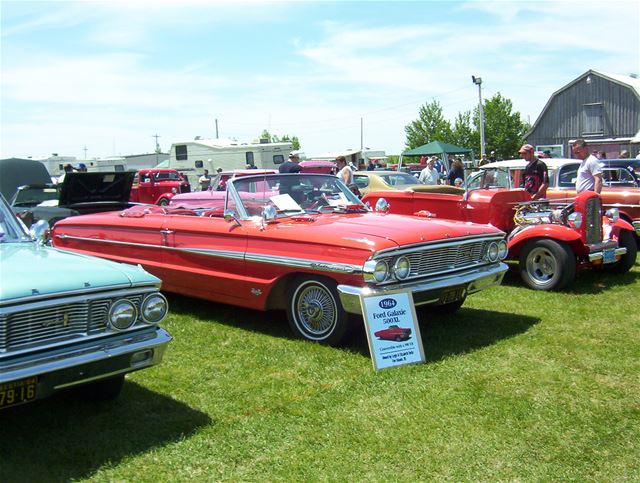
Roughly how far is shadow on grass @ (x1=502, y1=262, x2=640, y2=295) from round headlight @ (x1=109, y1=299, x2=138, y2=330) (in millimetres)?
5341

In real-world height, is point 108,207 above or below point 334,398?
above

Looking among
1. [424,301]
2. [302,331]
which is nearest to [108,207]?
[302,331]

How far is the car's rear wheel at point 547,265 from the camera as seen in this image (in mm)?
7465

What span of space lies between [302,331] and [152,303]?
5.97 feet

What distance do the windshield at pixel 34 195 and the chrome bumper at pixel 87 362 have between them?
342 inches

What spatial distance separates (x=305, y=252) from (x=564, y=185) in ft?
24.7

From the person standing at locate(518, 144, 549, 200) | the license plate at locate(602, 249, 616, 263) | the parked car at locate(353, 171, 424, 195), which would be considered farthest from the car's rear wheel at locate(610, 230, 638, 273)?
the parked car at locate(353, 171, 424, 195)

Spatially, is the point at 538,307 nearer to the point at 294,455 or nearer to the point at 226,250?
the point at 226,250

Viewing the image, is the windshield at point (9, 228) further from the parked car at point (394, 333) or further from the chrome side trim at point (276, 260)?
the parked car at point (394, 333)

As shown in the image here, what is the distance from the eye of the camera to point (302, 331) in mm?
5527

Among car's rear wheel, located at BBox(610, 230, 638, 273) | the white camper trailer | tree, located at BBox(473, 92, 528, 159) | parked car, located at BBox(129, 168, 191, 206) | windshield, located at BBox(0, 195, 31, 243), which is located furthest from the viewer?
tree, located at BBox(473, 92, 528, 159)

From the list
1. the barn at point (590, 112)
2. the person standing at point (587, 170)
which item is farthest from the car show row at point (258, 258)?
the barn at point (590, 112)

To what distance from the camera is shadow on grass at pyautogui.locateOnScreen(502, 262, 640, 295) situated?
25.1 feet

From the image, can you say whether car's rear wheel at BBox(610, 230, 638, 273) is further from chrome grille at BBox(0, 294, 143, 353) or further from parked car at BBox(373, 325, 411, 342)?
chrome grille at BBox(0, 294, 143, 353)
